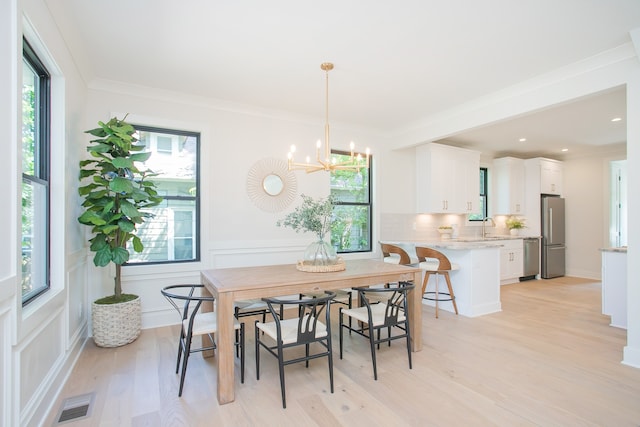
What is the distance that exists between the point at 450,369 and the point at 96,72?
4.29 meters

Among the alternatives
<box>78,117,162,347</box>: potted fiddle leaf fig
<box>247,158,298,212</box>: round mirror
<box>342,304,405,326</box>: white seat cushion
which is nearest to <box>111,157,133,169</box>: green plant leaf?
<box>78,117,162,347</box>: potted fiddle leaf fig

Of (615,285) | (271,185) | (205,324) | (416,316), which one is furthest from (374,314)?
(615,285)

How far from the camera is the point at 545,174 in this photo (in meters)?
6.89

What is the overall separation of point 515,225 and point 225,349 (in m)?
6.43

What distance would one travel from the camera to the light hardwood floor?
2090mm

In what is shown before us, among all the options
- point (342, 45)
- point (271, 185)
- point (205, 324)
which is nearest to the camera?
point (205, 324)

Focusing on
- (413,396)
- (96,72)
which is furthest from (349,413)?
(96,72)

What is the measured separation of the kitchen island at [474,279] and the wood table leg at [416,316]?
55.1 inches

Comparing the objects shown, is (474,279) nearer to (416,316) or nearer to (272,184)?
(416,316)

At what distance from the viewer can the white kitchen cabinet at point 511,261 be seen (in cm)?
625

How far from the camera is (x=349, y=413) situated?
2.13 meters

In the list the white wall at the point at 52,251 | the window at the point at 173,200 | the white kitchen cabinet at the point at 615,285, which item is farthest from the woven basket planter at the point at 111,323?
the white kitchen cabinet at the point at 615,285

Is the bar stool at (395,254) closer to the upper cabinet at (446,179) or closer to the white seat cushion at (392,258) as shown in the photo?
the white seat cushion at (392,258)

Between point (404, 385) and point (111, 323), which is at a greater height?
point (111, 323)
